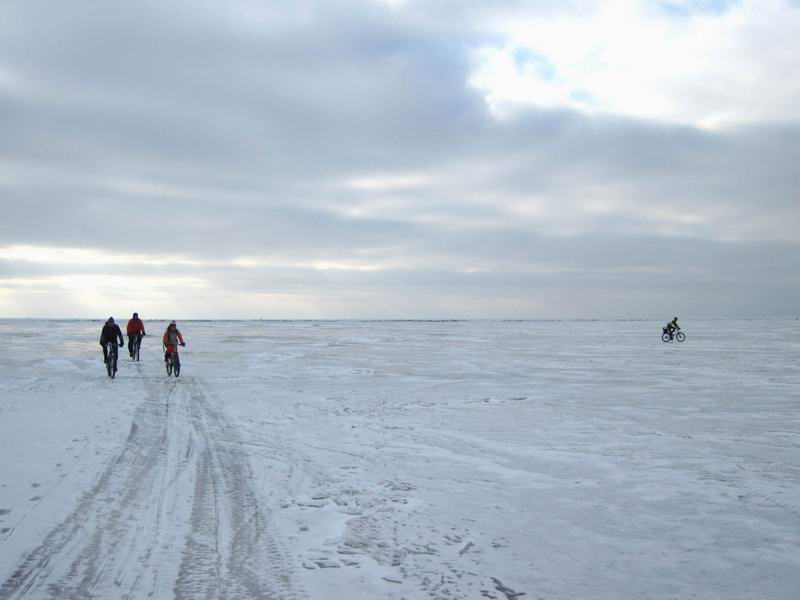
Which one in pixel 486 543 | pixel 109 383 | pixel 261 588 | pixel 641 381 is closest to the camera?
A: pixel 261 588

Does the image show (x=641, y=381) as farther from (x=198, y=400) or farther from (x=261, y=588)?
(x=261, y=588)

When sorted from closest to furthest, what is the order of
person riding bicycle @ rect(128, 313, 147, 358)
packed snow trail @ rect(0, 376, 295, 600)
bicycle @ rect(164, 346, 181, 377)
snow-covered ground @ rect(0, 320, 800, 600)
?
packed snow trail @ rect(0, 376, 295, 600) → snow-covered ground @ rect(0, 320, 800, 600) → bicycle @ rect(164, 346, 181, 377) → person riding bicycle @ rect(128, 313, 147, 358)

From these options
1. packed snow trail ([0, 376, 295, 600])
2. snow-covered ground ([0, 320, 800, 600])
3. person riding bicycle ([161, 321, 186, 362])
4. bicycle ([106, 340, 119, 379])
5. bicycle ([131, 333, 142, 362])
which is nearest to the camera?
packed snow trail ([0, 376, 295, 600])

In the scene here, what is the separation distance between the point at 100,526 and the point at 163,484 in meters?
1.38

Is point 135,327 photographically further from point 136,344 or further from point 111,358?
point 111,358

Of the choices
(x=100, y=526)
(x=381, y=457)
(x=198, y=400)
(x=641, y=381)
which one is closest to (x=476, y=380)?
(x=641, y=381)

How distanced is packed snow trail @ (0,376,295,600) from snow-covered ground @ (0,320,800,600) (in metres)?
0.02

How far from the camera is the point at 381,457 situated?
8445 millimetres

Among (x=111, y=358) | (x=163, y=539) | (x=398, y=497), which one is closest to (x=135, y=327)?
(x=111, y=358)

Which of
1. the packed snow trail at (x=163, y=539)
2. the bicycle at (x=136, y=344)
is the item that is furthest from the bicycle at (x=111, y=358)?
the packed snow trail at (x=163, y=539)

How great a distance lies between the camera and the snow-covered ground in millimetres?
4539

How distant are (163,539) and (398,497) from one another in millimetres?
2428

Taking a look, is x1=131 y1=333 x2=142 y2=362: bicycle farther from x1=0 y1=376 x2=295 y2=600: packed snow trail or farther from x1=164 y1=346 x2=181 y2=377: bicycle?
x1=0 y1=376 x2=295 y2=600: packed snow trail

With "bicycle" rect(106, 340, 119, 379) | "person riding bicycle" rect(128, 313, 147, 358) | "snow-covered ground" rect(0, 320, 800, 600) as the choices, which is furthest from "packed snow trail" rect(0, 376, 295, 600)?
"person riding bicycle" rect(128, 313, 147, 358)
